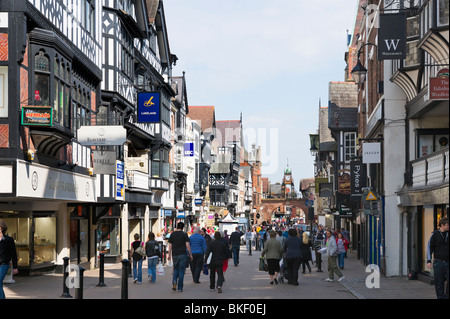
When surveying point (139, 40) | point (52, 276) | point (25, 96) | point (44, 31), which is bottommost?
point (52, 276)

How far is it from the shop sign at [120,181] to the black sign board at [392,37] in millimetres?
13110

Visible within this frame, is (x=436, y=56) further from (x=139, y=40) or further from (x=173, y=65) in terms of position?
(x=173, y=65)

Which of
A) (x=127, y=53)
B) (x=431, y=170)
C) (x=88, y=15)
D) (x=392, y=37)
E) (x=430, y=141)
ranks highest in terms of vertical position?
(x=88, y=15)

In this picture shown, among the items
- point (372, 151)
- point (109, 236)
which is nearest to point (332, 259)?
point (372, 151)

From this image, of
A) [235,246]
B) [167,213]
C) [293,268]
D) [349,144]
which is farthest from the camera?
[349,144]

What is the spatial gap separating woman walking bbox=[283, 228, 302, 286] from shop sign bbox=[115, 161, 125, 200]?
994 cm

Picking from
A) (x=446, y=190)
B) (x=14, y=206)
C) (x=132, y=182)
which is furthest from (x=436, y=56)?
(x=132, y=182)

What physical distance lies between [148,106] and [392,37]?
13564mm

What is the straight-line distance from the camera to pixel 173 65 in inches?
1825

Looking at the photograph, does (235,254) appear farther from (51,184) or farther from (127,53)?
(51,184)

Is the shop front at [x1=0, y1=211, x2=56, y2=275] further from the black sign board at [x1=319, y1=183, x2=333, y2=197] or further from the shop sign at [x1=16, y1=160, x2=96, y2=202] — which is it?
the black sign board at [x1=319, y1=183, x2=333, y2=197]

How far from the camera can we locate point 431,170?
19.0m

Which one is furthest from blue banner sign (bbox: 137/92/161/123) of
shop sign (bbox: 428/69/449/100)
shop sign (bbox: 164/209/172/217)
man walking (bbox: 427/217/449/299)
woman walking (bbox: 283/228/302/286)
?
man walking (bbox: 427/217/449/299)

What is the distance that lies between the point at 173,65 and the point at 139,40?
12.1 meters
